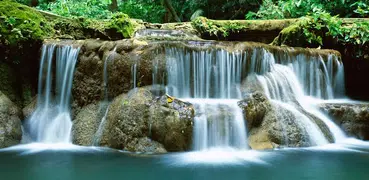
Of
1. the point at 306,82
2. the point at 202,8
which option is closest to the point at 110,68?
the point at 306,82

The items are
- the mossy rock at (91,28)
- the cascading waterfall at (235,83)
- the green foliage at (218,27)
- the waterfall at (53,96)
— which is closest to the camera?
the cascading waterfall at (235,83)

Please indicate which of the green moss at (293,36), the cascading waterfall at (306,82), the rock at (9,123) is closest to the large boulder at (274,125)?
the cascading waterfall at (306,82)

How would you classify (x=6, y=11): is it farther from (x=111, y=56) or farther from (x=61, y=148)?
(x=61, y=148)

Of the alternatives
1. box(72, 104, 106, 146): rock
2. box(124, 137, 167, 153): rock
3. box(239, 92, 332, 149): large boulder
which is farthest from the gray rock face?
box(72, 104, 106, 146): rock

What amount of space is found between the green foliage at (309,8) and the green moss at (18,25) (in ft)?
28.6

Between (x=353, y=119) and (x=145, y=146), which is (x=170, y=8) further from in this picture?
(x=145, y=146)

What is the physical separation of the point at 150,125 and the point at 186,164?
43.2 inches

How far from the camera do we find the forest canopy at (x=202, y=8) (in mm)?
11477

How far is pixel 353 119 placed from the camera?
6.31 meters

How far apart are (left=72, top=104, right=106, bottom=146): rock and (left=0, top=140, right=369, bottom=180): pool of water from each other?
A: 0.29 m

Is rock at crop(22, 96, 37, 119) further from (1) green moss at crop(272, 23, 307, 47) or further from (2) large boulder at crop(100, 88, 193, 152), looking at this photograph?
(1) green moss at crop(272, 23, 307, 47)

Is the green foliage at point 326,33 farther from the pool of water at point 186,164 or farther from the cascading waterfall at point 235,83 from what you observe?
the pool of water at point 186,164

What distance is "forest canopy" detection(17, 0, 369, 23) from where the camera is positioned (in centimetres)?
1148

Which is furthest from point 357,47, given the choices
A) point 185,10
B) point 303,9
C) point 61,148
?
point 185,10
